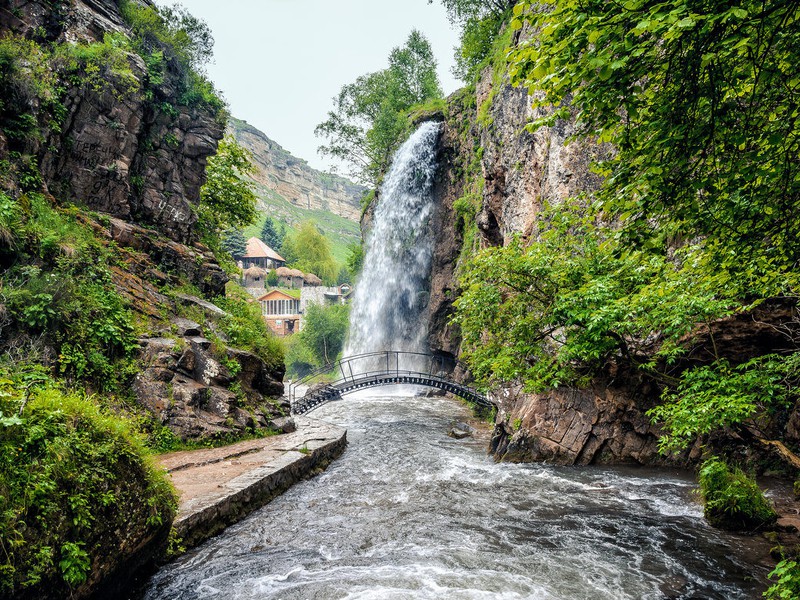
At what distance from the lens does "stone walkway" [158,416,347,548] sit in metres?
6.79

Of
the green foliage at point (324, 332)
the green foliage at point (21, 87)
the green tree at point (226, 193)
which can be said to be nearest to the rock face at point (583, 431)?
the green tree at point (226, 193)

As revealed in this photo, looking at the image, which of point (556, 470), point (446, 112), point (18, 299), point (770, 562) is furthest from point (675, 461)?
point (446, 112)

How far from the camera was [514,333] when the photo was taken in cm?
877

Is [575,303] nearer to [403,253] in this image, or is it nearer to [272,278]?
[403,253]

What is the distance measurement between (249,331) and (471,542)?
10266 mm

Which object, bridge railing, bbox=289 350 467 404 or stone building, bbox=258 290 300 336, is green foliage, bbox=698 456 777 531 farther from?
stone building, bbox=258 290 300 336

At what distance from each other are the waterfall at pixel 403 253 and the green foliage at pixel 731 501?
72.2ft

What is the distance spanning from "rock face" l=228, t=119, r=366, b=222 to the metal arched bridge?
321 feet

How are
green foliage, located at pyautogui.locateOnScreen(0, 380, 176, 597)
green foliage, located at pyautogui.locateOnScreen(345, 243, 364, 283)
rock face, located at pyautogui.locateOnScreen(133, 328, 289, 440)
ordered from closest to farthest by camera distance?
green foliage, located at pyautogui.locateOnScreen(0, 380, 176, 597), rock face, located at pyautogui.locateOnScreen(133, 328, 289, 440), green foliage, located at pyautogui.locateOnScreen(345, 243, 364, 283)

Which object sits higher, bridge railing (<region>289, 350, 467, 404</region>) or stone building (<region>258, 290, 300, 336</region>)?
stone building (<region>258, 290, 300, 336</region>)

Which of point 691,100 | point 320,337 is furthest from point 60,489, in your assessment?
point 320,337

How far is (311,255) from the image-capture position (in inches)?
2931

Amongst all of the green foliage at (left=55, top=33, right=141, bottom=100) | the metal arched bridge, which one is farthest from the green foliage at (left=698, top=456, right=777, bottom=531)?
the green foliage at (left=55, top=33, right=141, bottom=100)

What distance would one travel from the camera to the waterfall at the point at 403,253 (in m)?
29.6
